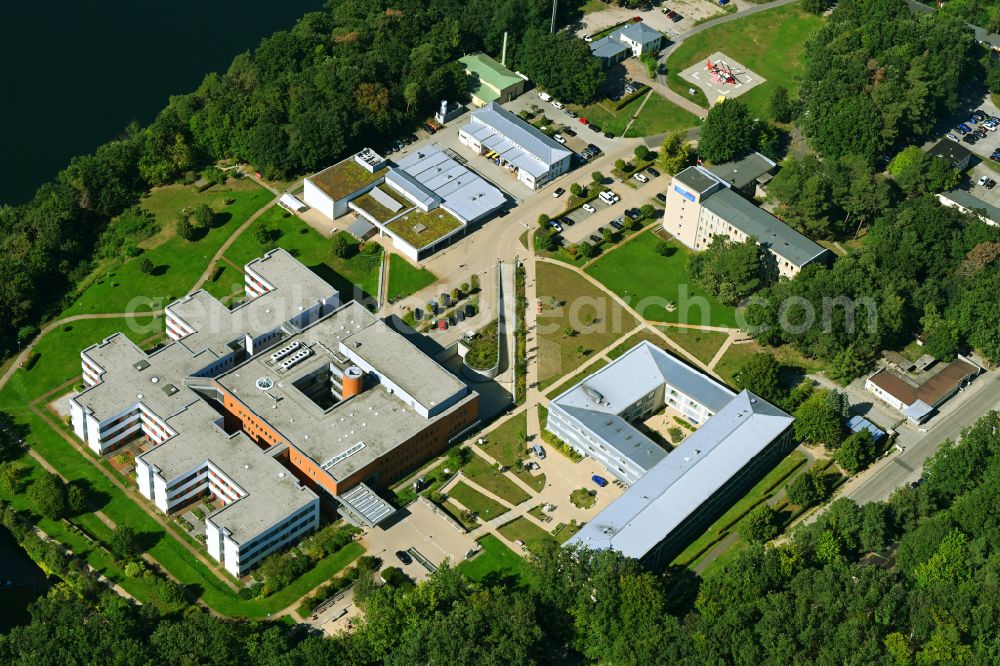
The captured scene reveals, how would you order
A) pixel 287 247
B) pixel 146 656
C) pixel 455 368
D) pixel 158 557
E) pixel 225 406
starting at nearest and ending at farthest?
pixel 146 656 < pixel 158 557 < pixel 225 406 < pixel 455 368 < pixel 287 247

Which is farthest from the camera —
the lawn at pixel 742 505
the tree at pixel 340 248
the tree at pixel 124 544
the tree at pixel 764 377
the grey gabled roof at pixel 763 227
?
the tree at pixel 340 248

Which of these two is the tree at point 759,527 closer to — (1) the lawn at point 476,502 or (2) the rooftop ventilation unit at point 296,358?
(1) the lawn at point 476,502

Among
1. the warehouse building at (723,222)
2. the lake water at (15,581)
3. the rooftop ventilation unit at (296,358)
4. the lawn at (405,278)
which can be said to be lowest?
the lake water at (15,581)

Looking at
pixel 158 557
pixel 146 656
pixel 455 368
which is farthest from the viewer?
pixel 455 368

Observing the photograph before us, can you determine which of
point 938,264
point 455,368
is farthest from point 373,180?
point 938,264

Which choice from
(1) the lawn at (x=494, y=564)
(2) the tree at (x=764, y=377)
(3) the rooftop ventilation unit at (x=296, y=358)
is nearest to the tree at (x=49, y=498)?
(3) the rooftop ventilation unit at (x=296, y=358)

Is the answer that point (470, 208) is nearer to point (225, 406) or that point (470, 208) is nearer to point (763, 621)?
point (225, 406)

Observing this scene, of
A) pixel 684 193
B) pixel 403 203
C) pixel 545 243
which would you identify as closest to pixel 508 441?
pixel 545 243
